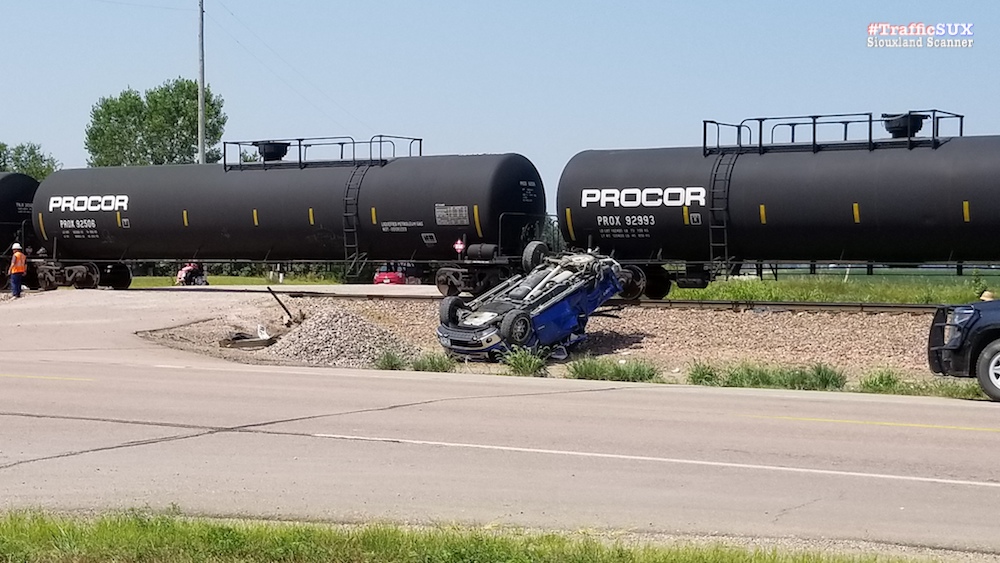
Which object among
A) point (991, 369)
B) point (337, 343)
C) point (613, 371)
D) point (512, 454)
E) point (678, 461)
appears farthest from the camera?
point (337, 343)

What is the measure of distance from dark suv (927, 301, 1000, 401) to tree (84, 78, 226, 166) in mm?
85874

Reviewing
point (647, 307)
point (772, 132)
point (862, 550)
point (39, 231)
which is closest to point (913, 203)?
point (772, 132)

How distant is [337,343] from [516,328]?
4830 mm

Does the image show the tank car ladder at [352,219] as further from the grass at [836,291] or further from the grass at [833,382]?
the grass at [833,382]

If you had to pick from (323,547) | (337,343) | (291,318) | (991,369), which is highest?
(991,369)

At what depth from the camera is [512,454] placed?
33.2 feet

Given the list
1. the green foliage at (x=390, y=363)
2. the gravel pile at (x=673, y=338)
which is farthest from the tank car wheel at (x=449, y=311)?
the green foliage at (x=390, y=363)

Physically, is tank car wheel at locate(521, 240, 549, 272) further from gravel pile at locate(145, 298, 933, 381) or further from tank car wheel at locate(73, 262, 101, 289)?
tank car wheel at locate(73, 262, 101, 289)

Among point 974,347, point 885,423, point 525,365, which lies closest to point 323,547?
point 885,423

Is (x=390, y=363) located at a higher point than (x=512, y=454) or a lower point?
lower

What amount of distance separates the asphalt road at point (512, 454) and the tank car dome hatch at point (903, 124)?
11.1m

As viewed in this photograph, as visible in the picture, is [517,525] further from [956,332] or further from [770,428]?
[956,332]

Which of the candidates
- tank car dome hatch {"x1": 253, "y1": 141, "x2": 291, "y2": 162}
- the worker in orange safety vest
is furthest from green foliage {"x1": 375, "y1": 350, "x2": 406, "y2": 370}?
the worker in orange safety vest

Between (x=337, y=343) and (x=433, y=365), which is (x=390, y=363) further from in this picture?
(x=337, y=343)
